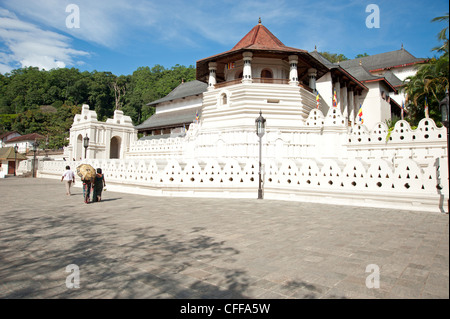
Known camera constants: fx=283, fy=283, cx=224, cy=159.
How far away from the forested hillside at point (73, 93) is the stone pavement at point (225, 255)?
6453cm

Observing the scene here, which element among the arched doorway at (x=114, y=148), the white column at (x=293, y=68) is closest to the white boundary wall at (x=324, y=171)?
the white column at (x=293, y=68)

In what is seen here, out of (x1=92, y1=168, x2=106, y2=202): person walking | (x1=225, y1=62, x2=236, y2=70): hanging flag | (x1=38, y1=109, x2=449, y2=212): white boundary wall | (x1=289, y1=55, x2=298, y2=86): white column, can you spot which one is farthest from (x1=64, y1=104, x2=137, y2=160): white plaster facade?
(x1=92, y1=168, x2=106, y2=202): person walking

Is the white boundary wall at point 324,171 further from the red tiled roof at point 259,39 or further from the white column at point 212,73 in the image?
the red tiled roof at point 259,39

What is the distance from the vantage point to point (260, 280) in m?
3.51

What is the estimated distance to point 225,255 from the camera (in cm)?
450

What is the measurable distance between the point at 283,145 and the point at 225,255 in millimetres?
15742

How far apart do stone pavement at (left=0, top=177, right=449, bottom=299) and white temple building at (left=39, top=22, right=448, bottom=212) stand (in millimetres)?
1989

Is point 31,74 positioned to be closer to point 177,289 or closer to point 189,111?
point 189,111

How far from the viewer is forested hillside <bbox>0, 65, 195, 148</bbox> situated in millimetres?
70938

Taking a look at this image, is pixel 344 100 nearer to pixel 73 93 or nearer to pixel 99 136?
pixel 99 136

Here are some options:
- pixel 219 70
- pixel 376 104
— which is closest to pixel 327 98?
pixel 376 104

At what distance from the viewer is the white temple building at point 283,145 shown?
9852 millimetres

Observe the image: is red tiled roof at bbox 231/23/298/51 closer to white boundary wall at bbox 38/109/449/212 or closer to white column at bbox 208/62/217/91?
white column at bbox 208/62/217/91

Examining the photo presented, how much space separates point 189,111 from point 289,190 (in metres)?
34.2
